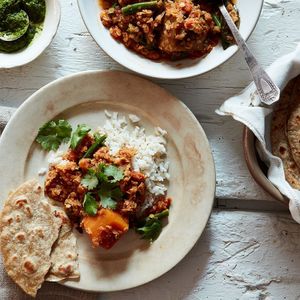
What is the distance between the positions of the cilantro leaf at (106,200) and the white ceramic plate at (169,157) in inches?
11.9

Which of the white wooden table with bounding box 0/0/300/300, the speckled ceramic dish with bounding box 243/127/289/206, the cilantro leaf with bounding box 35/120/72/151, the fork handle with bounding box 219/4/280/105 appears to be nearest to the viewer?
the fork handle with bounding box 219/4/280/105

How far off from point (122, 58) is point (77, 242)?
1089 mm

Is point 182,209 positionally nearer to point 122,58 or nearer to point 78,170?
point 78,170

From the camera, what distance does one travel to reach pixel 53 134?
3.25m

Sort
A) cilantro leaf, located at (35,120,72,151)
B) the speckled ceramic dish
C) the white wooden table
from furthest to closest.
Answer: the white wooden table → cilantro leaf, located at (35,120,72,151) → the speckled ceramic dish

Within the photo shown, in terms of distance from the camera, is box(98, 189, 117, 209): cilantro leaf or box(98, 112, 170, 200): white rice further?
box(98, 112, 170, 200): white rice

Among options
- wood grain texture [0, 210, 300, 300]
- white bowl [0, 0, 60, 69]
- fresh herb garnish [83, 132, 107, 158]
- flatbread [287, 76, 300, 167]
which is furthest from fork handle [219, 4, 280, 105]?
white bowl [0, 0, 60, 69]

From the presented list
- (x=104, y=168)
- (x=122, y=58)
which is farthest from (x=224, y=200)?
(x=122, y=58)

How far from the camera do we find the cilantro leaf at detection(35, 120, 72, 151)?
3230 millimetres

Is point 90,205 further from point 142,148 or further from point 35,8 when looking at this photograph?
point 35,8

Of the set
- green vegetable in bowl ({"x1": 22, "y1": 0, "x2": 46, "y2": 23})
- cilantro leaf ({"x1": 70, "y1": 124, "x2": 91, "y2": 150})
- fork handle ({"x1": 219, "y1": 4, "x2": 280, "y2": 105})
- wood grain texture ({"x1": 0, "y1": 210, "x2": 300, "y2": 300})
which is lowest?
wood grain texture ({"x1": 0, "y1": 210, "x2": 300, "y2": 300})

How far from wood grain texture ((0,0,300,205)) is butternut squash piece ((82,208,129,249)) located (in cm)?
68

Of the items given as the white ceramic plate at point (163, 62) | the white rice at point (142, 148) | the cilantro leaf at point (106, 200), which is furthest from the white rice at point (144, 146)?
the white ceramic plate at point (163, 62)

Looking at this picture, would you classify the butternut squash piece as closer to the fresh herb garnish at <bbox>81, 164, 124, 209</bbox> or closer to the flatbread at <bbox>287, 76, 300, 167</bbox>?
the fresh herb garnish at <bbox>81, 164, 124, 209</bbox>
